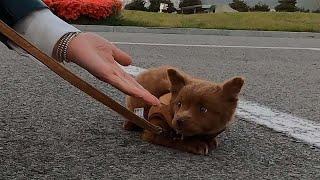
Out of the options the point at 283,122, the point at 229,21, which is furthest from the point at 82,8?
the point at 283,122

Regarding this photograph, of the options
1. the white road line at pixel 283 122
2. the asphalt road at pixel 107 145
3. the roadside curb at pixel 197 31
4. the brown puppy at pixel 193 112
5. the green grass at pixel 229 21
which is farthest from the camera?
the green grass at pixel 229 21

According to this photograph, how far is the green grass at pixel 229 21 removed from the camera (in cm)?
1296

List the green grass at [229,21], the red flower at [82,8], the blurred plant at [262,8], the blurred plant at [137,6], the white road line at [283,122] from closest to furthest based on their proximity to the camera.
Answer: the white road line at [283,122] → the red flower at [82,8] → the green grass at [229,21] → the blurred plant at [137,6] → the blurred plant at [262,8]

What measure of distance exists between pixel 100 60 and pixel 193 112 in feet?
2.25

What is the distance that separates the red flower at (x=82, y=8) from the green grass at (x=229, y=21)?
0.18 metres

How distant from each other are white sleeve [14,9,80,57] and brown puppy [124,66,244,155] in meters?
0.63

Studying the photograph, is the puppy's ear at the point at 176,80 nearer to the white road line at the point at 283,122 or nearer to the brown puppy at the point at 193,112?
the brown puppy at the point at 193,112

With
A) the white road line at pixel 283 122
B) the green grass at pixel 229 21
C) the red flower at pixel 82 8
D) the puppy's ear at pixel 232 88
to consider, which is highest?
the puppy's ear at pixel 232 88

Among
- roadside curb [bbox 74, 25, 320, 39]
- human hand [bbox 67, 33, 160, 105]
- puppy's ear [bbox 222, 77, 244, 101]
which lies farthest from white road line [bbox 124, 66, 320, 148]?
roadside curb [bbox 74, 25, 320, 39]

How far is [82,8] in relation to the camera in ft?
40.2

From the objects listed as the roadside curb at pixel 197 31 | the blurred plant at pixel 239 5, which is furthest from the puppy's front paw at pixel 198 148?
the blurred plant at pixel 239 5

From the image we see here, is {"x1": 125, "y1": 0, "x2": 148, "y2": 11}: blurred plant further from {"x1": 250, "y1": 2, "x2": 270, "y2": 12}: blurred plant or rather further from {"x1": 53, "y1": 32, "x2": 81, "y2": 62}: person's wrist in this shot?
{"x1": 53, "y1": 32, "x2": 81, "y2": 62}: person's wrist

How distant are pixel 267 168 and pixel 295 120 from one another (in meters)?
0.95

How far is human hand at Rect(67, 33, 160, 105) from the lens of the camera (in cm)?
141
